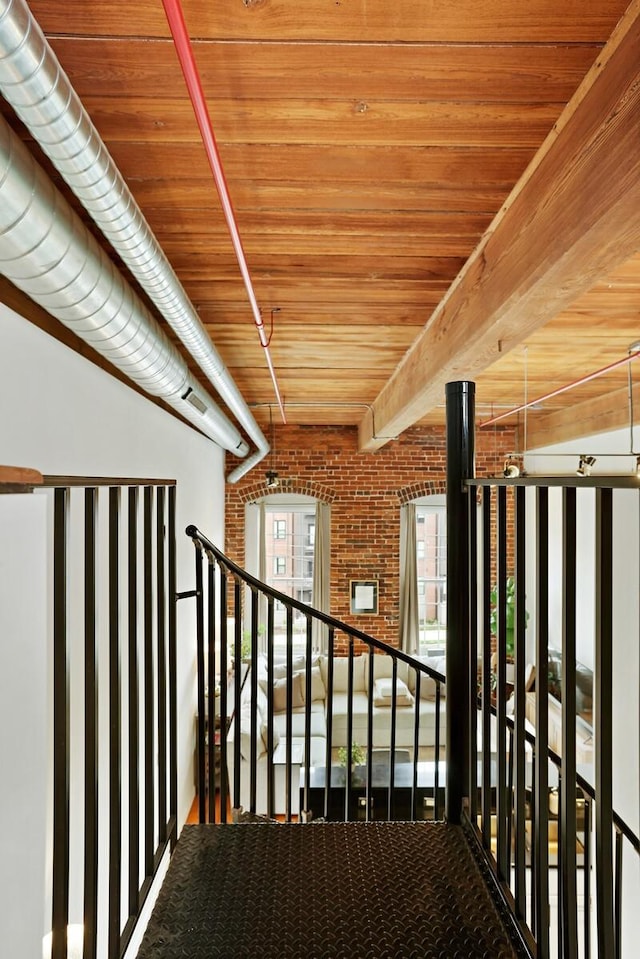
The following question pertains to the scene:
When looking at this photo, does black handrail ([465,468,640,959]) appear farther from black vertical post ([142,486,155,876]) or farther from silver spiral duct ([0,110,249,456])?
silver spiral duct ([0,110,249,456])

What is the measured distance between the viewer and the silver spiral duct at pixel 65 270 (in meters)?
1.45

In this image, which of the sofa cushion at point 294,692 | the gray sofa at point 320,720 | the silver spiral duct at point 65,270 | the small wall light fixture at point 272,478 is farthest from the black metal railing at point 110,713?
the small wall light fixture at point 272,478

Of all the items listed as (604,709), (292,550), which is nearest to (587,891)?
(604,709)

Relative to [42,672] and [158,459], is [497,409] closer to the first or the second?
[158,459]

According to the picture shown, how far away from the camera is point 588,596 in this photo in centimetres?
664

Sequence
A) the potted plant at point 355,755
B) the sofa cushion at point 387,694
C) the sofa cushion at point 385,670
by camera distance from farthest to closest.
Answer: the sofa cushion at point 385,670 → the sofa cushion at point 387,694 → the potted plant at point 355,755

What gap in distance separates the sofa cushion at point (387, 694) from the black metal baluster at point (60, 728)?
5897 millimetres

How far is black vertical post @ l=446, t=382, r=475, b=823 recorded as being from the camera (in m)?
1.76

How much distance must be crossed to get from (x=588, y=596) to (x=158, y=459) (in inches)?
192

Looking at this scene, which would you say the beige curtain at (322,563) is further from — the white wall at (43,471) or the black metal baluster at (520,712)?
the black metal baluster at (520,712)

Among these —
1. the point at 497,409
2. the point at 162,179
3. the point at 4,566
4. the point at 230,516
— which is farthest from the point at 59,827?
the point at 230,516

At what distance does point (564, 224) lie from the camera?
62.7 inches

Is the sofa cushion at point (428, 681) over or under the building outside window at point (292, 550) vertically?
under

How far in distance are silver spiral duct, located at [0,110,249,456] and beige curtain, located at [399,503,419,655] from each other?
5.67 meters
